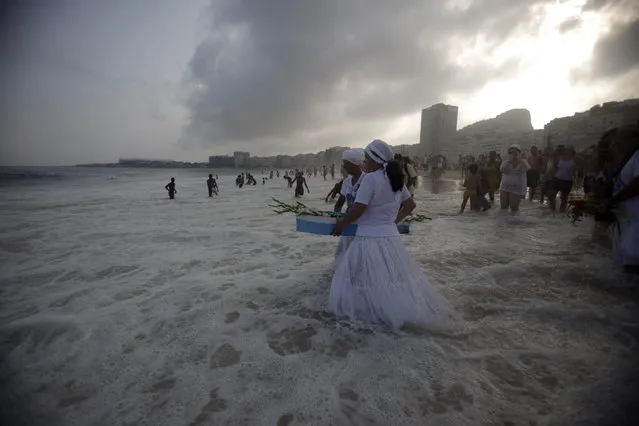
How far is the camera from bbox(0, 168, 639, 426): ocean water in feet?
7.22

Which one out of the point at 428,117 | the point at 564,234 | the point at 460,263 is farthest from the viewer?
the point at 428,117

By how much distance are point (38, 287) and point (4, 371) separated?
2764mm

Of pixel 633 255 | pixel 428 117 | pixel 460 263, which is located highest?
pixel 428 117

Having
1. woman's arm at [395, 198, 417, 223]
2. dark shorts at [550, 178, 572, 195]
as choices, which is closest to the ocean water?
woman's arm at [395, 198, 417, 223]

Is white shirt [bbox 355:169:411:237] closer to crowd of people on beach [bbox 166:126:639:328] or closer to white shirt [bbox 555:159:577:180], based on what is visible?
crowd of people on beach [bbox 166:126:639:328]

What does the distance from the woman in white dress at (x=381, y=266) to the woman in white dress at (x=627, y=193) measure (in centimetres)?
294

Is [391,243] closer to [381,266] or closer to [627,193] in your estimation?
[381,266]

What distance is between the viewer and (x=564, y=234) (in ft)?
23.5

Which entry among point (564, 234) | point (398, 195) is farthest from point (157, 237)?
point (564, 234)

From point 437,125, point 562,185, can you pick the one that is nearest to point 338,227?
point 562,185

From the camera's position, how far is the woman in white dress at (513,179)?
30.6 ft

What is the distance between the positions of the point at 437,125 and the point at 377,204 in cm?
11458

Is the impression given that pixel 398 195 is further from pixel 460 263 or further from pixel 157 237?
pixel 157 237

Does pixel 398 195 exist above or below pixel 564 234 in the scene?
above
